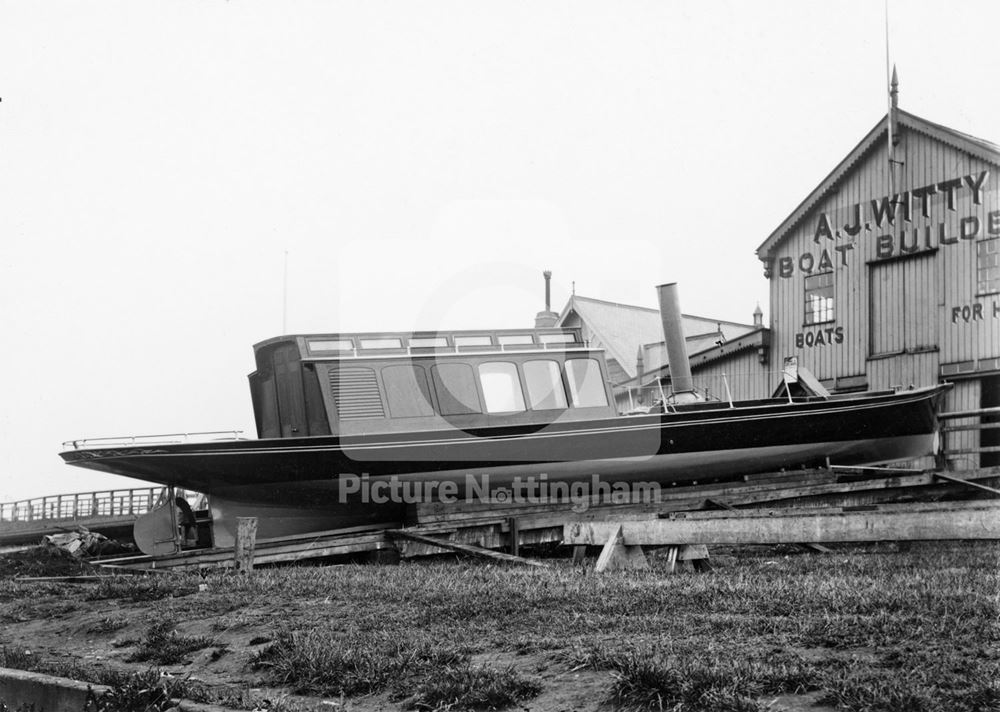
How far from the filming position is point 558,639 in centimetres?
534

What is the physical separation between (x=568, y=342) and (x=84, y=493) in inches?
1039

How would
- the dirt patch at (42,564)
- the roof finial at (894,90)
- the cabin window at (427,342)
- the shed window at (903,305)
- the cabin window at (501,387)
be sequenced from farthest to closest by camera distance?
the roof finial at (894,90)
the shed window at (903,305)
the cabin window at (501,387)
the cabin window at (427,342)
the dirt patch at (42,564)

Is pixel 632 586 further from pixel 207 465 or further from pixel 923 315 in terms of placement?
pixel 923 315

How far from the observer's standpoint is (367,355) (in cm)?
1547

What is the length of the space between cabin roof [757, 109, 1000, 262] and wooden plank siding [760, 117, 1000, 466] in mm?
39

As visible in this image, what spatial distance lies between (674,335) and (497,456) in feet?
14.1

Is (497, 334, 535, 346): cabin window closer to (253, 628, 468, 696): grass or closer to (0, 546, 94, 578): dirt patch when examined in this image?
(0, 546, 94, 578): dirt patch

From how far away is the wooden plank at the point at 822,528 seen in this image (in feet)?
23.5

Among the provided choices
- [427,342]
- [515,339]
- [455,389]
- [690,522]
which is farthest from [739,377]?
[690,522]

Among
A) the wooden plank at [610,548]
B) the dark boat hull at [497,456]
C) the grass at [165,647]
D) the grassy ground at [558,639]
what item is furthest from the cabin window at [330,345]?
the grass at [165,647]

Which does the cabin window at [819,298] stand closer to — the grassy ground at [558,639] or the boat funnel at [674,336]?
the boat funnel at [674,336]

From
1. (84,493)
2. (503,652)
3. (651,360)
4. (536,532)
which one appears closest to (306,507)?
(536,532)

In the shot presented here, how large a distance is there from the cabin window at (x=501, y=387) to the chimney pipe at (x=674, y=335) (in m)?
3.21

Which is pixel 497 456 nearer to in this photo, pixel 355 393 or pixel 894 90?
pixel 355 393
